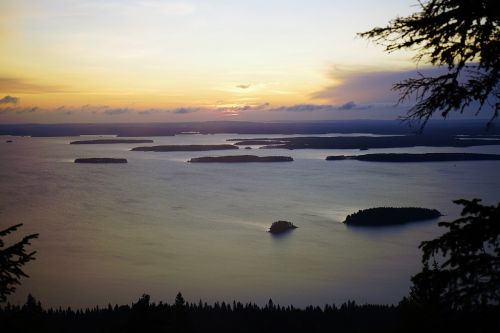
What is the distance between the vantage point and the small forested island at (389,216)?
173 feet

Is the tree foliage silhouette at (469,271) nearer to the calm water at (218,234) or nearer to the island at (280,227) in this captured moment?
the calm water at (218,234)

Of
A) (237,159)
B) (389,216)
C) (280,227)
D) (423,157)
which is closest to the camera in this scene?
(280,227)

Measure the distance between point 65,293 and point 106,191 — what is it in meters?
39.1

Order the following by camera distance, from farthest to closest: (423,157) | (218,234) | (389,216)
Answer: (423,157) < (389,216) < (218,234)

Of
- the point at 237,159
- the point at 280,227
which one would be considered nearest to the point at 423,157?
the point at 237,159

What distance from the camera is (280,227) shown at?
4991 cm

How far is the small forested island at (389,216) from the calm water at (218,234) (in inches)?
70.2

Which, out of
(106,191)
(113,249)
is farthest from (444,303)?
(106,191)

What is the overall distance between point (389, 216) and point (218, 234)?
1959 centimetres

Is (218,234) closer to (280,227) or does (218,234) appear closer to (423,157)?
(280,227)

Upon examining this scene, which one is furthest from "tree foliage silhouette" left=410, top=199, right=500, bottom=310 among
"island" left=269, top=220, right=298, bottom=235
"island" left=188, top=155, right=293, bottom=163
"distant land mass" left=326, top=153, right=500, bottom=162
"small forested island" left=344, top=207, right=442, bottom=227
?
"distant land mass" left=326, top=153, right=500, bottom=162

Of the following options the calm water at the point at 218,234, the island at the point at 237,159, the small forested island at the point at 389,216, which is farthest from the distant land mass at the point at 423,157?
the small forested island at the point at 389,216

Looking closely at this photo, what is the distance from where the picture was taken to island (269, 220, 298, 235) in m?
49.5

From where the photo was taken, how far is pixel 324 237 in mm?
46906
